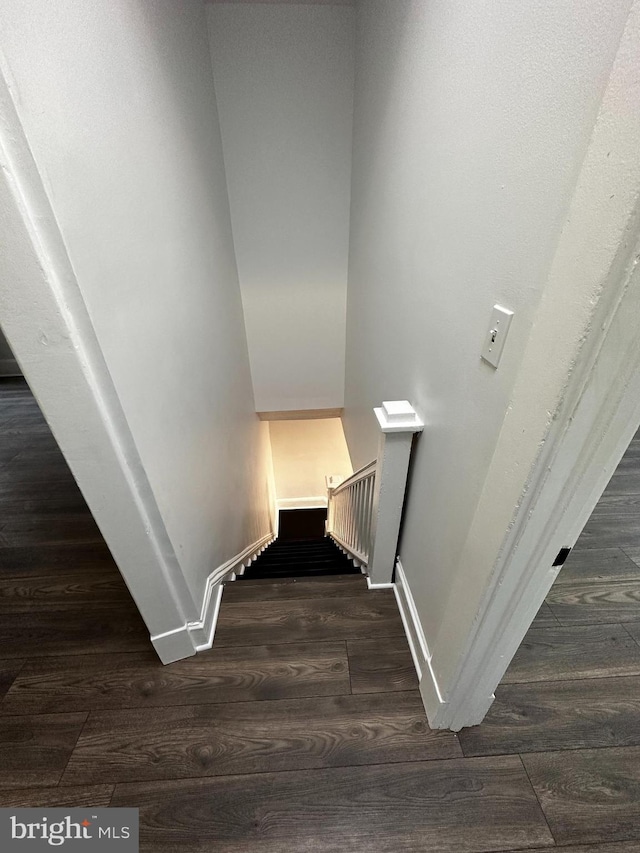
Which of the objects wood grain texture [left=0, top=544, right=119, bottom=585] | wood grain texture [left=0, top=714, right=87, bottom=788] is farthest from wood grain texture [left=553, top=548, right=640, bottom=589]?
wood grain texture [left=0, top=544, right=119, bottom=585]

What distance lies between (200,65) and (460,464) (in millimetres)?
2218

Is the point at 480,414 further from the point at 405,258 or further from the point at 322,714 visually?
the point at 322,714

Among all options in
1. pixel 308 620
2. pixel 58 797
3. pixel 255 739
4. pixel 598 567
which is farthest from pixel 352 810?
pixel 598 567

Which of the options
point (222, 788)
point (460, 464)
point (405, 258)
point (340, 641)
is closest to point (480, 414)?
point (460, 464)

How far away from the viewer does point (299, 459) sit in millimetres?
5504

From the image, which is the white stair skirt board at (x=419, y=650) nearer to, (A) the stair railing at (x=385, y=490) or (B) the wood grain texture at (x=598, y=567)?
(A) the stair railing at (x=385, y=490)

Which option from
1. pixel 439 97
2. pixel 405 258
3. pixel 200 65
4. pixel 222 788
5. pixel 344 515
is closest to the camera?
pixel 439 97

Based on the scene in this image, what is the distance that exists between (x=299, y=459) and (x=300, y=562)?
9.59 ft

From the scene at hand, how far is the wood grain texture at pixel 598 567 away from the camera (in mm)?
1653

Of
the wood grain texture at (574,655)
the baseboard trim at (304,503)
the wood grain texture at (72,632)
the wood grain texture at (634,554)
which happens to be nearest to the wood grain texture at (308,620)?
the wood grain texture at (72,632)

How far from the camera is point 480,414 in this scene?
0.84m

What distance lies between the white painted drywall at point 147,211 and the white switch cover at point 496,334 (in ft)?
2.74

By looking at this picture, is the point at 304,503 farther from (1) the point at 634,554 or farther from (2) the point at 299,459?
(1) the point at 634,554

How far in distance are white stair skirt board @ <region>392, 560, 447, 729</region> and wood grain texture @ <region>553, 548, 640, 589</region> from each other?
0.70 m
